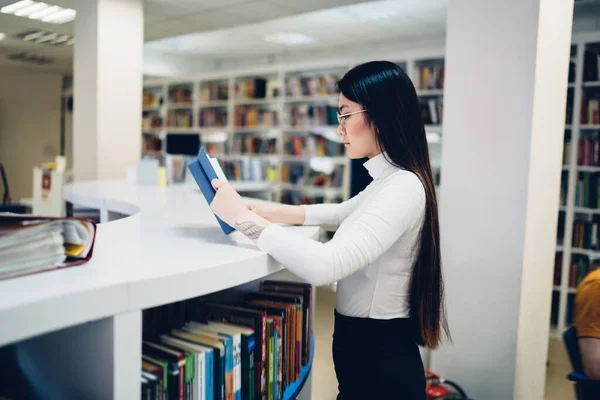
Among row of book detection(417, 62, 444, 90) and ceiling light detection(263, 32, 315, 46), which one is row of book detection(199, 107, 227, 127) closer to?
ceiling light detection(263, 32, 315, 46)

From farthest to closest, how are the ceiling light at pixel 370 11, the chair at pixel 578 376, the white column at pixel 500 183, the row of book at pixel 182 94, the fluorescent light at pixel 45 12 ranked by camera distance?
1. the row of book at pixel 182 94
2. the ceiling light at pixel 370 11
3. the fluorescent light at pixel 45 12
4. the white column at pixel 500 183
5. the chair at pixel 578 376

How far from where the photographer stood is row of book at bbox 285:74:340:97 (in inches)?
235

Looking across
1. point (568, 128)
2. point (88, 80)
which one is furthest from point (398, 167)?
point (88, 80)

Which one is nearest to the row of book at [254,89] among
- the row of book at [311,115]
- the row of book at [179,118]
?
the row of book at [311,115]

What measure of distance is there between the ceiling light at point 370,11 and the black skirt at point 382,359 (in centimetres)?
514

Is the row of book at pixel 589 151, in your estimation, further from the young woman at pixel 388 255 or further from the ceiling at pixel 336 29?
the young woman at pixel 388 255

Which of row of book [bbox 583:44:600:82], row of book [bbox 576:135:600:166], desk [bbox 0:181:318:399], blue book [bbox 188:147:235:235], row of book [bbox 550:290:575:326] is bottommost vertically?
row of book [bbox 550:290:575:326]

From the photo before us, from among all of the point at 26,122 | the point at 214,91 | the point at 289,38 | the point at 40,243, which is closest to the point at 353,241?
the point at 40,243

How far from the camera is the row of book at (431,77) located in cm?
505

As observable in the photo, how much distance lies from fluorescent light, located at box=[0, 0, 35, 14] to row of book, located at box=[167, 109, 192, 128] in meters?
2.91

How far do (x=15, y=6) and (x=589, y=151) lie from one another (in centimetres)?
599

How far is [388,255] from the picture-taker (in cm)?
116

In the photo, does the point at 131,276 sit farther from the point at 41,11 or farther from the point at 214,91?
the point at 214,91

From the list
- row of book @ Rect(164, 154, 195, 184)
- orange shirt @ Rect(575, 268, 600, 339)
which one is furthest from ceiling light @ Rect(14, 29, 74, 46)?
orange shirt @ Rect(575, 268, 600, 339)
